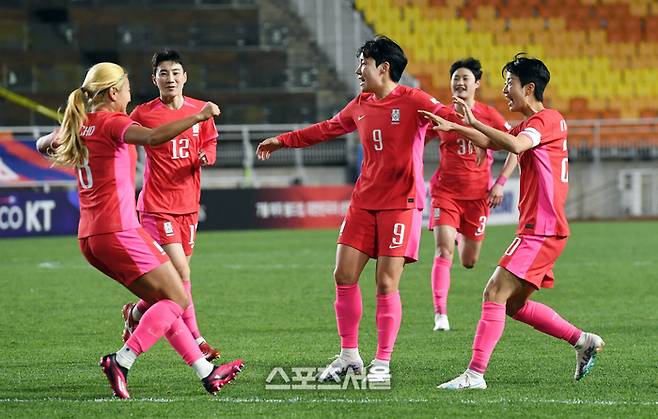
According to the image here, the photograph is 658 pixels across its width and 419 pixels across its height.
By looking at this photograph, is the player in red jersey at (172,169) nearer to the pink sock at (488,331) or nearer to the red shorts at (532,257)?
the pink sock at (488,331)

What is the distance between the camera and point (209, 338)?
9859 mm

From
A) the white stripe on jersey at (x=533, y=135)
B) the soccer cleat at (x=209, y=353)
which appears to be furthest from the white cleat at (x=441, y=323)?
the white stripe on jersey at (x=533, y=135)

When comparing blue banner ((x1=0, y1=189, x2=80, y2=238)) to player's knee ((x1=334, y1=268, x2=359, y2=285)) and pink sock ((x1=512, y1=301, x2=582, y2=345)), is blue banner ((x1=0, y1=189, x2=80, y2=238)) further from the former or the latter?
pink sock ((x1=512, y1=301, x2=582, y2=345))

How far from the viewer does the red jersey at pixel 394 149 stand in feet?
25.1

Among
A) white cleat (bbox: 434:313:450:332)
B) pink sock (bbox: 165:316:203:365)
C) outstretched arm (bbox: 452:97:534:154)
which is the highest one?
outstretched arm (bbox: 452:97:534:154)

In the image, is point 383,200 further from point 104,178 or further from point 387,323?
point 104,178

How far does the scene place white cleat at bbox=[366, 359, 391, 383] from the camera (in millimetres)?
7317

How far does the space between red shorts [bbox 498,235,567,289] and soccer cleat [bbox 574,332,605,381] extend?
1.56 ft

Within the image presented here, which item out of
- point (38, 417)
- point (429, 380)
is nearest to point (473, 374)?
point (429, 380)

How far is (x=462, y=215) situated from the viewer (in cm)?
1098

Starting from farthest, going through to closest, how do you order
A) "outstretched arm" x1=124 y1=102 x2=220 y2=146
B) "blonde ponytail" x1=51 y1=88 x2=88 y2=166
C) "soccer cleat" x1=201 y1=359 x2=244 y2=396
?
"soccer cleat" x1=201 y1=359 x2=244 y2=396 → "blonde ponytail" x1=51 y1=88 x2=88 y2=166 → "outstretched arm" x1=124 y1=102 x2=220 y2=146

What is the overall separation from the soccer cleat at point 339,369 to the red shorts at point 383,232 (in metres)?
0.69

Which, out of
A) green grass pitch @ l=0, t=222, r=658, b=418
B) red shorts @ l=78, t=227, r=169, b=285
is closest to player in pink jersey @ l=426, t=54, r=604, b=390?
green grass pitch @ l=0, t=222, r=658, b=418

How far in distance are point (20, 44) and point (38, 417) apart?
2365 centimetres
